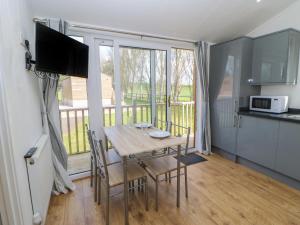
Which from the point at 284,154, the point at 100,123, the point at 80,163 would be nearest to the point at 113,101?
the point at 100,123

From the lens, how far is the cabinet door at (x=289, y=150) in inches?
81.8

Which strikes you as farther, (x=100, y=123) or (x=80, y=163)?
(x=80, y=163)

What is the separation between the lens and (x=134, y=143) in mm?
1748

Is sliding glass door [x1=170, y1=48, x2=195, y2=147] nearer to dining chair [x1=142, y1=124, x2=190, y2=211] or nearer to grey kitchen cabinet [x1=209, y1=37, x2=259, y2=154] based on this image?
grey kitchen cabinet [x1=209, y1=37, x2=259, y2=154]

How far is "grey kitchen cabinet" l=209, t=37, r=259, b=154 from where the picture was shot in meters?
2.71

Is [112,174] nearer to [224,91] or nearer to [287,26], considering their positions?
[224,91]

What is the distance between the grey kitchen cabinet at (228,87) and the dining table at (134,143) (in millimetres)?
1486

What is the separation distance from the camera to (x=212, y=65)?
3168 millimetres

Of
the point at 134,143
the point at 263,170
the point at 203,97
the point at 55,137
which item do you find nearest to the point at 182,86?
the point at 203,97

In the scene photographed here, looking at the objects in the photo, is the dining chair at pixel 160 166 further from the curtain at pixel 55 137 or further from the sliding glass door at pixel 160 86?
the curtain at pixel 55 137

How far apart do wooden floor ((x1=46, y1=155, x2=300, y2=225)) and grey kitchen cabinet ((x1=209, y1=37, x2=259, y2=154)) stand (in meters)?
0.85

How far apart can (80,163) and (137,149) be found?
1669 mm

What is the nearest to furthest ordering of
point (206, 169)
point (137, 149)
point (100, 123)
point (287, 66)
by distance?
point (137, 149) < point (287, 66) < point (100, 123) < point (206, 169)

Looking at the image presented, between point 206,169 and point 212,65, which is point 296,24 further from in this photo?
point 206,169
